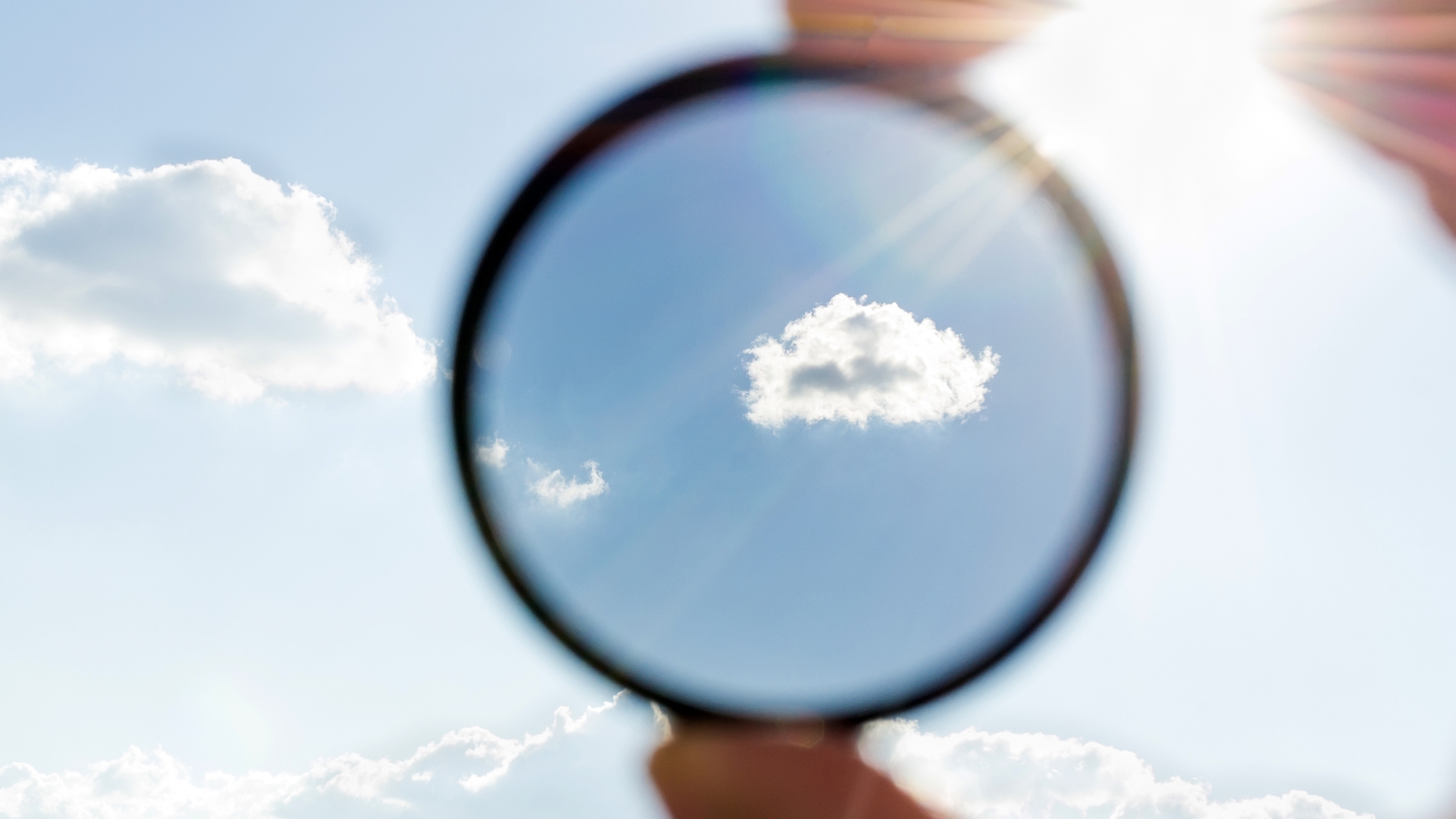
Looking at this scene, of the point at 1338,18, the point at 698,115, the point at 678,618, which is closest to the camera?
the point at 1338,18

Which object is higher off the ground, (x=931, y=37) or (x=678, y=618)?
(x=931, y=37)

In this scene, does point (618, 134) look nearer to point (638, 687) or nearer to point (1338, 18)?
point (638, 687)

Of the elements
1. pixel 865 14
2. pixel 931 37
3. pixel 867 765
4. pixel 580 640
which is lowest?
pixel 867 765

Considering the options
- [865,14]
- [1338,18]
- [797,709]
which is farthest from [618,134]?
[1338,18]

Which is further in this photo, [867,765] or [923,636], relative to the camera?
[923,636]

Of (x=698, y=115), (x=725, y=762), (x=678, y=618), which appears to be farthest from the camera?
(x=678, y=618)

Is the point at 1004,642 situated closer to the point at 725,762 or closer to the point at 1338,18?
the point at 725,762

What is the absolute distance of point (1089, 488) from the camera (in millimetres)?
3430

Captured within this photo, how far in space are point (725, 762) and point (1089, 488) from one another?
1704 mm

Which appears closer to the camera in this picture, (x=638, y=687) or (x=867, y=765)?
(x=867, y=765)

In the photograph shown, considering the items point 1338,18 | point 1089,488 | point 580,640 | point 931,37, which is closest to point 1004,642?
point 1089,488

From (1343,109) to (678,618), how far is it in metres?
3.16

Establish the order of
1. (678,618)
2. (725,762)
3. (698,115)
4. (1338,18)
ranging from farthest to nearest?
(678,618) → (698,115) → (1338,18) → (725,762)

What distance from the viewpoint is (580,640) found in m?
3.41
